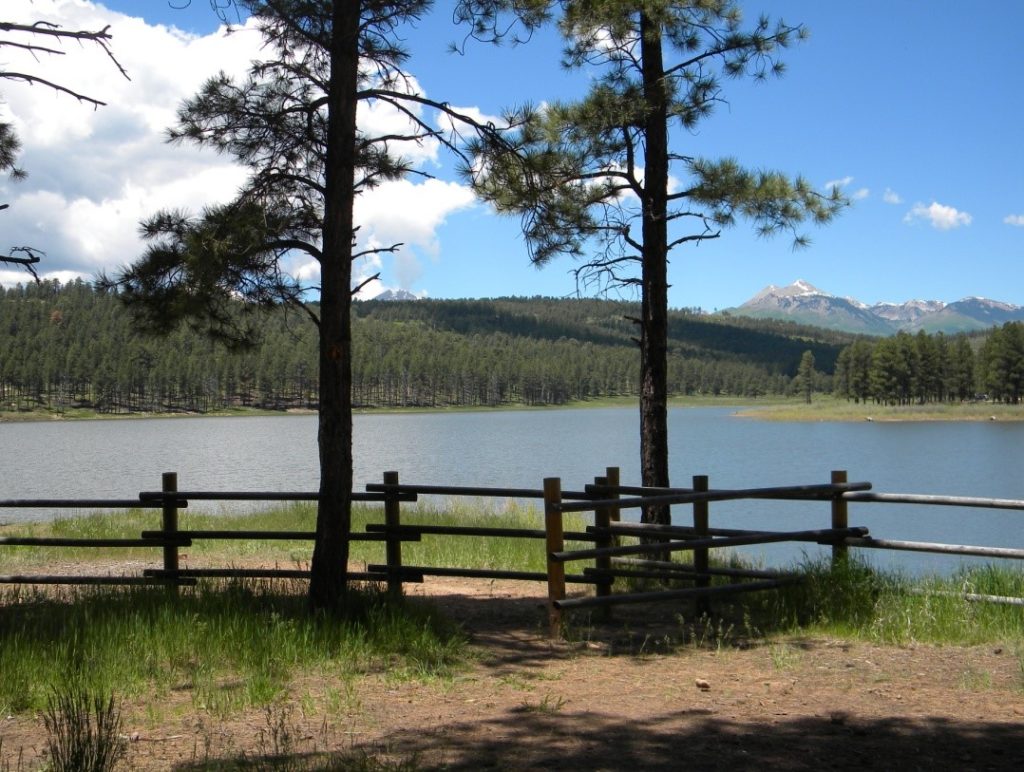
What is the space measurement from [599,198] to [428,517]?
26.8 ft

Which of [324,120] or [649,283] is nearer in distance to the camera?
[324,120]

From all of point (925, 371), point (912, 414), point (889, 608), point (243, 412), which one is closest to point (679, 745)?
point (889, 608)

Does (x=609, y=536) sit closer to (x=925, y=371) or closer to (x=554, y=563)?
(x=554, y=563)

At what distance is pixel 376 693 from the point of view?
630 cm

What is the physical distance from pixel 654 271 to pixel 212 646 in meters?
7.10

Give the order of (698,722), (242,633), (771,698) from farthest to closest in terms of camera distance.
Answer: (242,633) < (771,698) < (698,722)

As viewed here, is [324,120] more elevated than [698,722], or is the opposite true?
[324,120]

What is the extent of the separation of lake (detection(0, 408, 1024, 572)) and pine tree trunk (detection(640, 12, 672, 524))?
16.6ft

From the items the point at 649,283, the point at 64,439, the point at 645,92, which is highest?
the point at 645,92

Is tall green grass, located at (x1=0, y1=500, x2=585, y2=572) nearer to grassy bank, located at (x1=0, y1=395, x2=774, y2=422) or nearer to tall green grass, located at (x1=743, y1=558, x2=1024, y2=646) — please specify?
tall green grass, located at (x1=743, y1=558, x2=1024, y2=646)

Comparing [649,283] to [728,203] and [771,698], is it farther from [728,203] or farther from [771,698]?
[771,698]

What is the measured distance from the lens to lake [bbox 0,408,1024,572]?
22.7m

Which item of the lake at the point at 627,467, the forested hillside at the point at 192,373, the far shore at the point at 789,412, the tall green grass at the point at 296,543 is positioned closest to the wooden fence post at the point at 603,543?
the tall green grass at the point at 296,543

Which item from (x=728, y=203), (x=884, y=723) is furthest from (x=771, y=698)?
(x=728, y=203)
